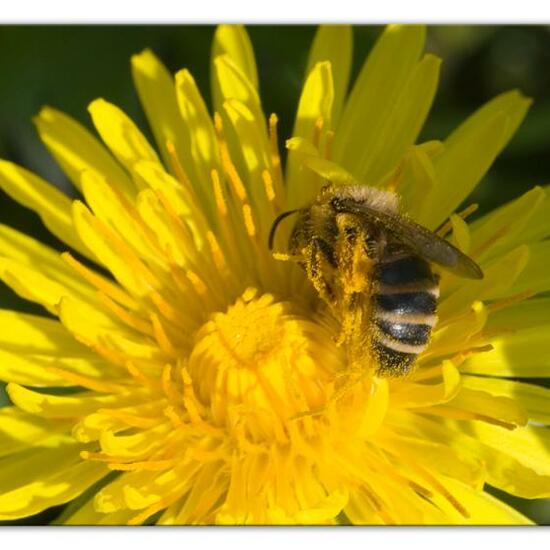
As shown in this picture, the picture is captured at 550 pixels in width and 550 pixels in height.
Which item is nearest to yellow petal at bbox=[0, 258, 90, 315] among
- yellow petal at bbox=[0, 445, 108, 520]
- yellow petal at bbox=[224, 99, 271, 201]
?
yellow petal at bbox=[0, 445, 108, 520]

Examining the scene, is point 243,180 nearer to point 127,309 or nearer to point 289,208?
point 289,208

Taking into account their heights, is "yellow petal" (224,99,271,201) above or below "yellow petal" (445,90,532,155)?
above

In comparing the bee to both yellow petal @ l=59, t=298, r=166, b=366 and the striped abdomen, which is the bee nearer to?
the striped abdomen

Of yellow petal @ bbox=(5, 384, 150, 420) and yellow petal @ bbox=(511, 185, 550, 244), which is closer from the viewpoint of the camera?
yellow petal @ bbox=(5, 384, 150, 420)

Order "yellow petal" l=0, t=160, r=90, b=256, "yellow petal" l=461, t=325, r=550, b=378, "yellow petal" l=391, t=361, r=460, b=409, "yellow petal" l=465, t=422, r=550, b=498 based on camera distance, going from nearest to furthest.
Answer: "yellow petal" l=391, t=361, r=460, b=409
"yellow petal" l=465, t=422, r=550, b=498
"yellow petal" l=461, t=325, r=550, b=378
"yellow petal" l=0, t=160, r=90, b=256

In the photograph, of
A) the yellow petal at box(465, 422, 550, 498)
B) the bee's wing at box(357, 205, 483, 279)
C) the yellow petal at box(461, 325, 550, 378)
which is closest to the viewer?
the bee's wing at box(357, 205, 483, 279)

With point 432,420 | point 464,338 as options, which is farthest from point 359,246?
point 432,420

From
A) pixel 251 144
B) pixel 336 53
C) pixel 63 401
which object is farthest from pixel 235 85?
pixel 63 401
